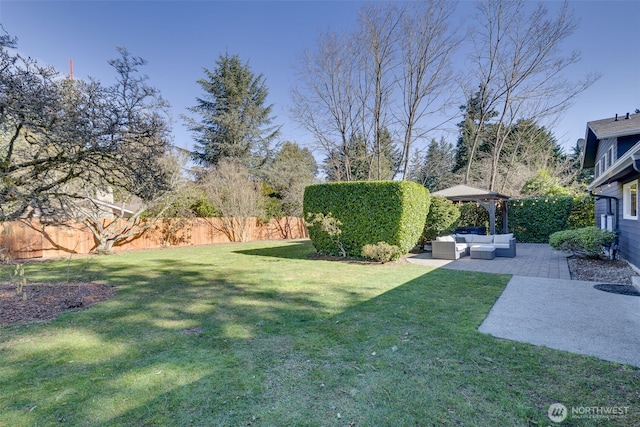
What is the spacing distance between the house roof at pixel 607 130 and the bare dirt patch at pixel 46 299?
1368 cm

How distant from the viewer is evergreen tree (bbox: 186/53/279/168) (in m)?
22.2

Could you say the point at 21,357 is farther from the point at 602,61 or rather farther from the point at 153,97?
the point at 602,61

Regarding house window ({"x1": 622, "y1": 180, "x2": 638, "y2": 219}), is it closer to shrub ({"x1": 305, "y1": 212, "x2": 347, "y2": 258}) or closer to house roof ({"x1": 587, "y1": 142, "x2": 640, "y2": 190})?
house roof ({"x1": 587, "y1": 142, "x2": 640, "y2": 190})

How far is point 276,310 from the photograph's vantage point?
482 centimetres

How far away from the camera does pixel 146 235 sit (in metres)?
15.5

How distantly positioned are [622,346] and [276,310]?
432cm

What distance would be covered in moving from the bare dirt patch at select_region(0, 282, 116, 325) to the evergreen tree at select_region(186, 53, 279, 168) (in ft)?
52.5

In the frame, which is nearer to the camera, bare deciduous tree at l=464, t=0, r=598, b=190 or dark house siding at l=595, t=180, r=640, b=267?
dark house siding at l=595, t=180, r=640, b=267

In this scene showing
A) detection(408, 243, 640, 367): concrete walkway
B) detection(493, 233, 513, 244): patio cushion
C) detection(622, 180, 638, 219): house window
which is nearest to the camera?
detection(408, 243, 640, 367): concrete walkway

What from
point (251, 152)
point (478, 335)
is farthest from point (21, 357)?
Result: point (251, 152)

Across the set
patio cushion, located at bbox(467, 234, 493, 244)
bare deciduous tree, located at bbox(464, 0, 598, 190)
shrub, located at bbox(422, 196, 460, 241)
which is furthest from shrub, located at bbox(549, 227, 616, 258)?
bare deciduous tree, located at bbox(464, 0, 598, 190)

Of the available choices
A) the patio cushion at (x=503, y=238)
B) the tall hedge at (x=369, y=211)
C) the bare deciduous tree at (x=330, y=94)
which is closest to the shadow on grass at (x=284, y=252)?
the tall hedge at (x=369, y=211)

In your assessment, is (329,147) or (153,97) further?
(329,147)

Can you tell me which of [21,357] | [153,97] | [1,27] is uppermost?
[1,27]
